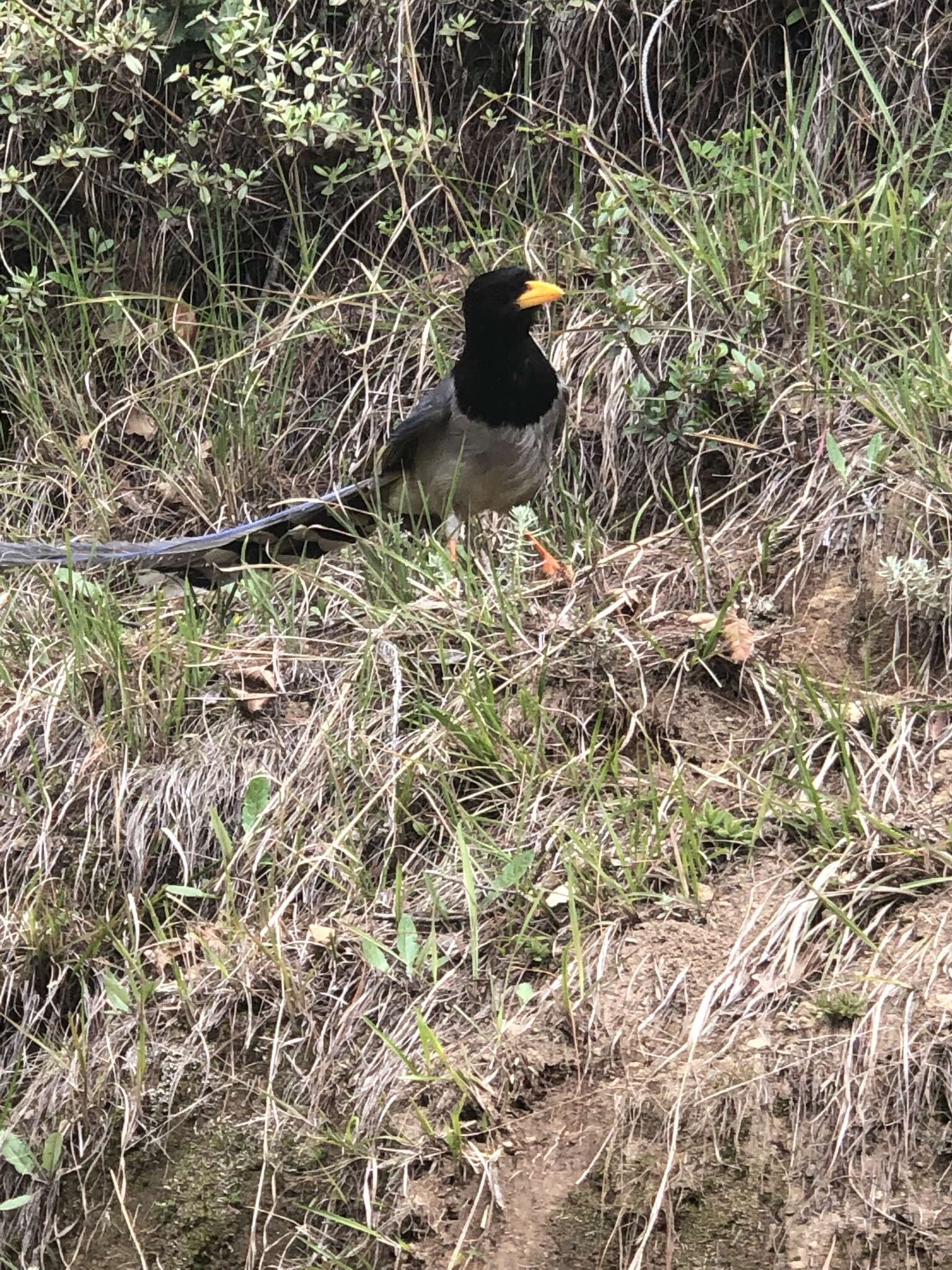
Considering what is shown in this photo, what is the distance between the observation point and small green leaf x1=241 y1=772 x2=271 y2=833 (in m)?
3.66

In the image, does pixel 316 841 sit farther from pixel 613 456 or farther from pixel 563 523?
pixel 613 456

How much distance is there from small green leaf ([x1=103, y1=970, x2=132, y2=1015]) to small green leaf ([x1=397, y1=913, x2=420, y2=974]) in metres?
0.64

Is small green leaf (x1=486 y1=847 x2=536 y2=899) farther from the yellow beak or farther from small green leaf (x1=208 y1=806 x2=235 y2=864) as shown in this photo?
the yellow beak

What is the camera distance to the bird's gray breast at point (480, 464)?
471 centimetres

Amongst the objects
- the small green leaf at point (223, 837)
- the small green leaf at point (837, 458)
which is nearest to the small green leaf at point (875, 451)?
the small green leaf at point (837, 458)

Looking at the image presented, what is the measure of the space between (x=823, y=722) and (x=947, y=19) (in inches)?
106

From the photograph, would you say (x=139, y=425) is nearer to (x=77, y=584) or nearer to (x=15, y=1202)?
(x=77, y=584)

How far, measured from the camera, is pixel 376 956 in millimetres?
3297

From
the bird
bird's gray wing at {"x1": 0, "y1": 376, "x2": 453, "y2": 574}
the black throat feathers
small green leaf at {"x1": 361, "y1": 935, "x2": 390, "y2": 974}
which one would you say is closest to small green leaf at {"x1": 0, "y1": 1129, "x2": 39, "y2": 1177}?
small green leaf at {"x1": 361, "y1": 935, "x2": 390, "y2": 974}

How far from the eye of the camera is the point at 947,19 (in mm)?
4906

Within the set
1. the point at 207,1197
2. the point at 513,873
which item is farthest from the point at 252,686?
the point at 207,1197

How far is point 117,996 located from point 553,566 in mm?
1600

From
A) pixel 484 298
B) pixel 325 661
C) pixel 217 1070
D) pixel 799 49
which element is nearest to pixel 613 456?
pixel 484 298

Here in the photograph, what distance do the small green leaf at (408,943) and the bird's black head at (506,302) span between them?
2049 millimetres
